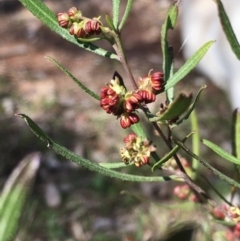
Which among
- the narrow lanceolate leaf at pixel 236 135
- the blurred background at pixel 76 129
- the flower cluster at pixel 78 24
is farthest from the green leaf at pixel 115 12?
the blurred background at pixel 76 129

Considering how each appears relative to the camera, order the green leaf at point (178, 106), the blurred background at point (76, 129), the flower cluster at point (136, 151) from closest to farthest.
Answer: the green leaf at point (178, 106)
the flower cluster at point (136, 151)
the blurred background at point (76, 129)

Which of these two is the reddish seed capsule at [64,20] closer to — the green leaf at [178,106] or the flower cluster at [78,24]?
the flower cluster at [78,24]

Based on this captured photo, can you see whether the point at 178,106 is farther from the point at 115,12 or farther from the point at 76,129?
the point at 76,129

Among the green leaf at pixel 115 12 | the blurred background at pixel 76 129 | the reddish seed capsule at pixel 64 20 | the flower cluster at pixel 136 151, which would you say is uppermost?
the reddish seed capsule at pixel 64 20

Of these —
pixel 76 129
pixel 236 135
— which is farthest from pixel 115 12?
pixel 76 129

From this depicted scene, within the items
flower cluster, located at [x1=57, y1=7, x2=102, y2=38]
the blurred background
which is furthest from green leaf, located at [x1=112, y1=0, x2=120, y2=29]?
the blurred background
